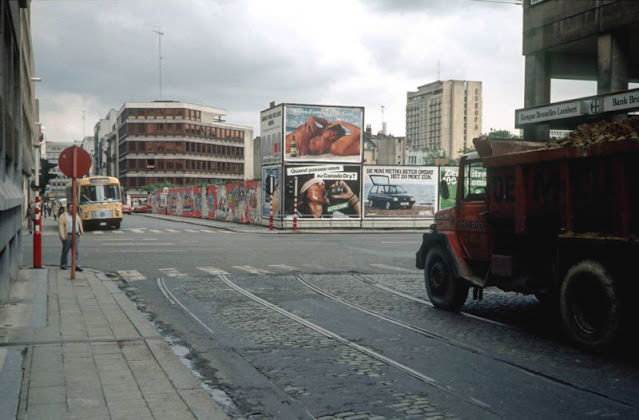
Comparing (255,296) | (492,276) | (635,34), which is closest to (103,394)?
(492,276)

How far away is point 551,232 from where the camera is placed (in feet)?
27.6

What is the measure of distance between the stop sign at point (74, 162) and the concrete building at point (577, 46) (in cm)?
1157

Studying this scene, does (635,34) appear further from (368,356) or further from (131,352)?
(131,352)

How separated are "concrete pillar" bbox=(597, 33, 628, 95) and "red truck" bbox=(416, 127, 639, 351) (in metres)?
13.8

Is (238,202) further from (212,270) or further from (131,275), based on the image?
(131,275)

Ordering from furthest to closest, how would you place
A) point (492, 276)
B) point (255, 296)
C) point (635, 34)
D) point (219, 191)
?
point (219, 191), point (635, 34), point (255, 296), point (492, 276)

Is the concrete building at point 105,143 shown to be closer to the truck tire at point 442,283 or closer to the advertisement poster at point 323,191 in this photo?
the advertisement poster at point 323,191

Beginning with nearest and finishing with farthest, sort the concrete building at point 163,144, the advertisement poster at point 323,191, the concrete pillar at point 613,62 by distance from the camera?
1. the concrete pillar at point 613,62
2. the advertisement poster at point 323,191
3. the concrete building at point 163,144

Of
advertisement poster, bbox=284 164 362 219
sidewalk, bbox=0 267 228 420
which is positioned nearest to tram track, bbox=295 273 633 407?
sidewalk, bbox=0 267 228 420

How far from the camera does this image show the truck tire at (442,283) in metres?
10.5

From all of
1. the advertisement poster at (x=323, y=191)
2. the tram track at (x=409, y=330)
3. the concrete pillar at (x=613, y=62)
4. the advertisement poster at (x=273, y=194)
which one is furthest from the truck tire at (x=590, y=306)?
the advertisement poster at (x=273, y=194)

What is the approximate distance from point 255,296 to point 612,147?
6.87m

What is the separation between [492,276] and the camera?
31.7 feet

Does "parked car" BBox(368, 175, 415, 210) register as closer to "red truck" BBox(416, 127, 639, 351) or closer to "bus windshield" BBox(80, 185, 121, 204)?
"bus windshield" BBox(80, 185, 121, 204)
